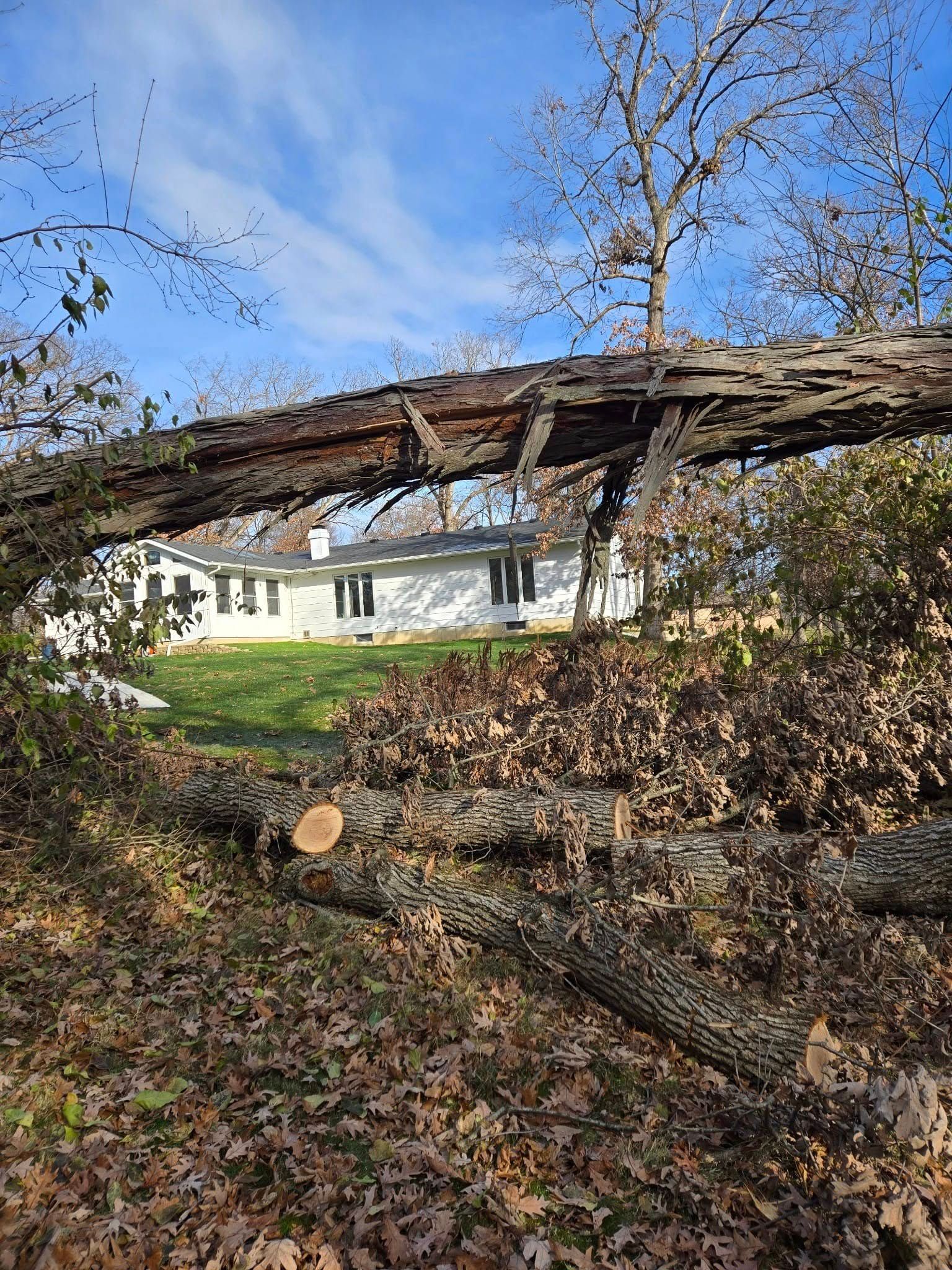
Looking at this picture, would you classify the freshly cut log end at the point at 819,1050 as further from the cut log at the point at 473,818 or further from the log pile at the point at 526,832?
the cut log at the point at 473,818

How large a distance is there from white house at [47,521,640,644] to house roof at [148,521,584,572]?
0.21 ft

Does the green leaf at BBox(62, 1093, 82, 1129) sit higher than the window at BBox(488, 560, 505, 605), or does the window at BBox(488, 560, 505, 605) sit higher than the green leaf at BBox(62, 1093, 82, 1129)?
the window at BBox(488, 560, 505, 605)

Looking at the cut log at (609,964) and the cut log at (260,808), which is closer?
the cut log at (609,964)

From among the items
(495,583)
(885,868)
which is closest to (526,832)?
(885,868)

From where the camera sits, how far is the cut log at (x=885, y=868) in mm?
4598

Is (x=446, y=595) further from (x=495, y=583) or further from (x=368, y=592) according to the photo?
(x=368, y=592)

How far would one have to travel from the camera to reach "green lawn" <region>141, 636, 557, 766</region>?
903 centimetres

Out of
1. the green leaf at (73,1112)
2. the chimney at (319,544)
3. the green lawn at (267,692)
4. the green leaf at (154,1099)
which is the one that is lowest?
the green leaf at (154,1099)

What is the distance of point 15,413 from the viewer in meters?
4.36

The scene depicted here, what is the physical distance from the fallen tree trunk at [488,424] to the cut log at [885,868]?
2364mm

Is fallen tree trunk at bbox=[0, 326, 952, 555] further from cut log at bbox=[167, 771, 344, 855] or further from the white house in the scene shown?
the white house

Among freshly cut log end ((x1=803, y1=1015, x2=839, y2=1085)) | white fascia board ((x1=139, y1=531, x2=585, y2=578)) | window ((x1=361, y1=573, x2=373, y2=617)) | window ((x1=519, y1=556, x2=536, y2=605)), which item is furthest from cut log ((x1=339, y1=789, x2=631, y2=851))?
window ((x1=361, y1=573, x2=373, y2=617))

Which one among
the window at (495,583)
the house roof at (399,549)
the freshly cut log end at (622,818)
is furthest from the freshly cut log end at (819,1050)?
the window at (495,583)

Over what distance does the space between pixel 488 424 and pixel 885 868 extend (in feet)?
11.6
